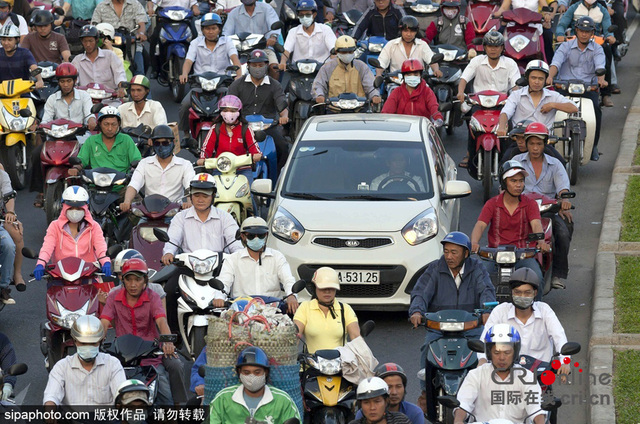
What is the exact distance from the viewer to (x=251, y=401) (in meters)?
12.7

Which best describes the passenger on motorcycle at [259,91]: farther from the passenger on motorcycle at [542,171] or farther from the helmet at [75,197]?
the helmet at [75,197]

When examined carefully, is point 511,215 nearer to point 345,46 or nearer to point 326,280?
point 326,280

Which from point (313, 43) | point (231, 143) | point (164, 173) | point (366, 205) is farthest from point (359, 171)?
point (313, 43)

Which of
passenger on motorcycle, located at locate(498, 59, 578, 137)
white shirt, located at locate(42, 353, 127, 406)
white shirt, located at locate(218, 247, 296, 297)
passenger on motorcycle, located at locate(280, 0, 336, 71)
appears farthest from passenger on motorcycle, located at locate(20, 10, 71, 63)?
white shirt, located at locate(42, 353, 127, 406)

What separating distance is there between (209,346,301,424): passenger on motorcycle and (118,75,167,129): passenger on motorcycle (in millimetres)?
9307

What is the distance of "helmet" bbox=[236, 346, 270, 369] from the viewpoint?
41.5 feet

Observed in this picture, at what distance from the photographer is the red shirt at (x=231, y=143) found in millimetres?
20547

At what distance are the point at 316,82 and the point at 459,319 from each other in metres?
9.58

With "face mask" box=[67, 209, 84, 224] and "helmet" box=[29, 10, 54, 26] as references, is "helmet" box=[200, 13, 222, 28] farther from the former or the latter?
"face mask" box=[67, 209, 84, 224]

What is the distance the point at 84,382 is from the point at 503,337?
142 inches

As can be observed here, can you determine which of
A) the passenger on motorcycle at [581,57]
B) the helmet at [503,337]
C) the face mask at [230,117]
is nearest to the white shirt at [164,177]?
the face mask at [230,117]

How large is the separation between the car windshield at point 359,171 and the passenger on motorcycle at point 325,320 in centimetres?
342

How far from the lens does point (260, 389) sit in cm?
1270

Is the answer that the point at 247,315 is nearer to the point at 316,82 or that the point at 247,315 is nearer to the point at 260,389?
the point at 260,389
